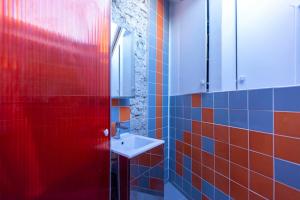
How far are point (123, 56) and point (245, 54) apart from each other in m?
1.03

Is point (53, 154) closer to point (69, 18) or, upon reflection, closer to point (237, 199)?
point (69, 18)

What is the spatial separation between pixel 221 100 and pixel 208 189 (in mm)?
806

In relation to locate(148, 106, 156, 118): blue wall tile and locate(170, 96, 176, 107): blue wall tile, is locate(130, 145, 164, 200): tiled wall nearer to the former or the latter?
locate(148, 106, 156, 118): blue wall tile

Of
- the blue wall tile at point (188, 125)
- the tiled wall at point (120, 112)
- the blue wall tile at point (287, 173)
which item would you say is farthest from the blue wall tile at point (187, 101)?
the blue wall tile at point (287, 173)

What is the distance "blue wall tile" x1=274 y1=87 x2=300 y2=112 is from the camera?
3.12ft

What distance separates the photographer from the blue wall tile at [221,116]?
4.59 feet

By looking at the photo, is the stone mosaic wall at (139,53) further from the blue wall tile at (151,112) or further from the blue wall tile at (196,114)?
the blue wall tile at (196,114)

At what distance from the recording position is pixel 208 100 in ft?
5.21

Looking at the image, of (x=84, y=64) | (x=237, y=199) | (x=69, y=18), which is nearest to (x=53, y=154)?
(x=84, y=64)

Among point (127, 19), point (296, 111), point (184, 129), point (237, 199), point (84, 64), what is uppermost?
point (127, 19)

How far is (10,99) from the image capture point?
0.54 m

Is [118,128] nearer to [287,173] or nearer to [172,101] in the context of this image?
[172,101]

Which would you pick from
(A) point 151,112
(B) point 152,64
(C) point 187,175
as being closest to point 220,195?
(C) point 187,175

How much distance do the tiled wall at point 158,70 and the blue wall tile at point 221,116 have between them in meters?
Result: 0.70
